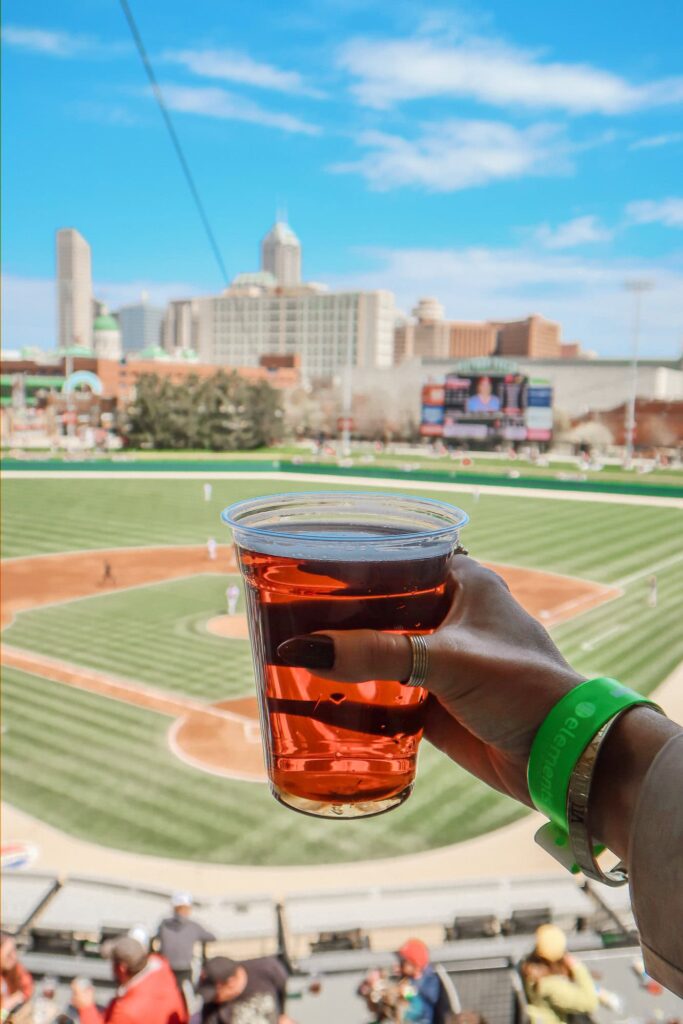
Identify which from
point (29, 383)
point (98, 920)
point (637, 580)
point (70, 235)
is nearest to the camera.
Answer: point (98, 920)

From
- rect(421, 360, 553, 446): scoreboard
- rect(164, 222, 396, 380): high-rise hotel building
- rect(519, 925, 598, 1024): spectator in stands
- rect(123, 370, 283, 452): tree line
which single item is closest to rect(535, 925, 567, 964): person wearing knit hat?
rect(519, 925, 598, 1024): spectator in stands

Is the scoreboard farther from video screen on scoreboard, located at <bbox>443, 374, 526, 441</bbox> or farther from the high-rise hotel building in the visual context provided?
the high-rise hotel building

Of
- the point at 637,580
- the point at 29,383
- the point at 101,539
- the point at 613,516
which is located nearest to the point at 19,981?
the point at 637,580

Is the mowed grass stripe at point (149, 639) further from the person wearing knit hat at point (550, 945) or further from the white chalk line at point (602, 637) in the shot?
the person wearing knit hat at point (550, 945)

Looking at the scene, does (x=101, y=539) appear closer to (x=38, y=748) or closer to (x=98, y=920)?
(x=38, y=748)

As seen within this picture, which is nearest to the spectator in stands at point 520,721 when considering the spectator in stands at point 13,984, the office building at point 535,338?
the spectator in stands at point 13,984

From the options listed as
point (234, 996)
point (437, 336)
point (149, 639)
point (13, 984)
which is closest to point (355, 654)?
point (234, 996)
